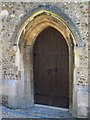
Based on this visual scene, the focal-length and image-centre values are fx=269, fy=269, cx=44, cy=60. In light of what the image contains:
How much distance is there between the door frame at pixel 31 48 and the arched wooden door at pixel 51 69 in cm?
22

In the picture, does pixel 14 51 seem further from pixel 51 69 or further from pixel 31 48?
pixel 51 69

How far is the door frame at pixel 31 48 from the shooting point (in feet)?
24.9

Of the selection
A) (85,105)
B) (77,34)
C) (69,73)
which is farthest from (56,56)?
(85,105)

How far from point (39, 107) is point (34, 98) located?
0.36 m

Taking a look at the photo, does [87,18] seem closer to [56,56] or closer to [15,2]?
[56,56]

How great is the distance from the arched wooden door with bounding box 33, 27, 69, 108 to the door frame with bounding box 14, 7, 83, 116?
221 millimetres

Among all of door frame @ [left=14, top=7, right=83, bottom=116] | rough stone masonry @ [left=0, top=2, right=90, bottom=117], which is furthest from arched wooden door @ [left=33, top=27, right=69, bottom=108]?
rough stone masonry @ [left=0, top=2, right=90, bottom=117]

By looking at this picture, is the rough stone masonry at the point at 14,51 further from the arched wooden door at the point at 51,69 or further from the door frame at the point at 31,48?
the arched wooden door at the point at 51,69

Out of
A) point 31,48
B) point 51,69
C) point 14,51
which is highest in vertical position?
point 31,48

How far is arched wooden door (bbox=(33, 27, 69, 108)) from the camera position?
834cm

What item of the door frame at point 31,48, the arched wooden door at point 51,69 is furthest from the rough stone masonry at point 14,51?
the arched wooden door at point 51,69

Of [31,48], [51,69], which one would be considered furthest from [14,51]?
[51,69]

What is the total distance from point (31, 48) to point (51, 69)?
0.92 metres

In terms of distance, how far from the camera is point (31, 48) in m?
8.54
